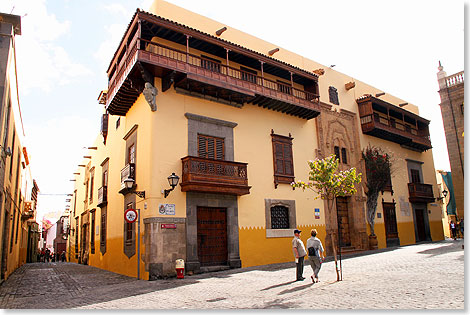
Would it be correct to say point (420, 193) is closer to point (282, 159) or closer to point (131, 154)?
point (282, 159)

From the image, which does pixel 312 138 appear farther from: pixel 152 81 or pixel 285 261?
pixel 152 81

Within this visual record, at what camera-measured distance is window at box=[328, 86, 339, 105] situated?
21812 millimetres

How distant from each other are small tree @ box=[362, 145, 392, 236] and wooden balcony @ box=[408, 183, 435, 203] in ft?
12.4

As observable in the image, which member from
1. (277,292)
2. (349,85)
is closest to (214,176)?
(277,292)

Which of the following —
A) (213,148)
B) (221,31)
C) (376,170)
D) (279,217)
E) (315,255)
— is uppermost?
(221,31)

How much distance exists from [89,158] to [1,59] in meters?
18.4

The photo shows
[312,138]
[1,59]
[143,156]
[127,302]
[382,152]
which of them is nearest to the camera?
[127,302]

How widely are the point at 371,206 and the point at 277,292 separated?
48.4 feet

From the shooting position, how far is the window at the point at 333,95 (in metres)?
21.8

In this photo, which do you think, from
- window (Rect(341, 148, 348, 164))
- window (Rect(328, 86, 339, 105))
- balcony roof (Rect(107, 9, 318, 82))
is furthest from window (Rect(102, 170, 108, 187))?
window (Rect(328, 86, 339, 105))

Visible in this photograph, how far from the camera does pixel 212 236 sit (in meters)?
14.6

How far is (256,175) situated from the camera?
16422mm

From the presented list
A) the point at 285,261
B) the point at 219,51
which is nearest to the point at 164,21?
the point at 219,51

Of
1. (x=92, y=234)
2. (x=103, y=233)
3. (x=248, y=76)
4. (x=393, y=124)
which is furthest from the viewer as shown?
(x=393, y=124)
